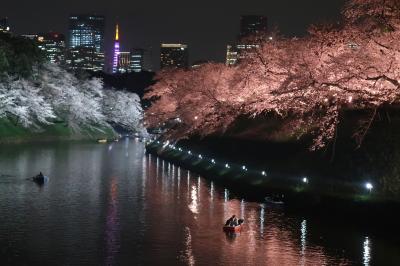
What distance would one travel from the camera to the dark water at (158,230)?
1731 centimetres

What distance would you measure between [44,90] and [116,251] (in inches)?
2189

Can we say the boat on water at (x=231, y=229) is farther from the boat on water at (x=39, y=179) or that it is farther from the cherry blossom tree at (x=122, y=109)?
the cherry blossom tree at (x=122, y=109)

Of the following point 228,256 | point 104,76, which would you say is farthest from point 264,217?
point 104,76

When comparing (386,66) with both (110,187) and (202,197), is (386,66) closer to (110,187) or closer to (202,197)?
(202,197)

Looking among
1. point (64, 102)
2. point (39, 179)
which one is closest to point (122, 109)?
point (64, 102)

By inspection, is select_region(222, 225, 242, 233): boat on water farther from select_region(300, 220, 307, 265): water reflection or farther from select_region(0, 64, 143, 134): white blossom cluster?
select_region(0, 64, 143, 134): white blossom cluster

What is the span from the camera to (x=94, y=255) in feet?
56.4

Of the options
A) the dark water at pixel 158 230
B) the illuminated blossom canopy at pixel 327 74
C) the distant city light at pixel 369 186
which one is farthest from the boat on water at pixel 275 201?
the distant city light at pixel 369 186

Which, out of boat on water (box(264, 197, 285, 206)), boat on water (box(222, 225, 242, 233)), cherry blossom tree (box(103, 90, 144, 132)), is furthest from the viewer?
cherry blossom tree (box(103, 90, 144, 132))

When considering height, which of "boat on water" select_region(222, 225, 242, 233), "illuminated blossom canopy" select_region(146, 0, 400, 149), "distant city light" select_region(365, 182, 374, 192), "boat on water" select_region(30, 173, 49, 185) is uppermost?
"illuminated blossom canopy" select_region(146, 0, 400, 149)

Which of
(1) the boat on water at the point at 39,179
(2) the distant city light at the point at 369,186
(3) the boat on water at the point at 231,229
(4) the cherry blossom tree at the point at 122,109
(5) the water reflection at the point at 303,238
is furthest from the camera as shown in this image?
(4) the cherry blossom tree at the point at 122,109

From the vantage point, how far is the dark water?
17312 mm

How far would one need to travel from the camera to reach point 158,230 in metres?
20.7

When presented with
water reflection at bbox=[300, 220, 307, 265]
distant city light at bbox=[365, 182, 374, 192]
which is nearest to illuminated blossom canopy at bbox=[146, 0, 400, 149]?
distant city light at bbox=[365, 182, 374, 192]
